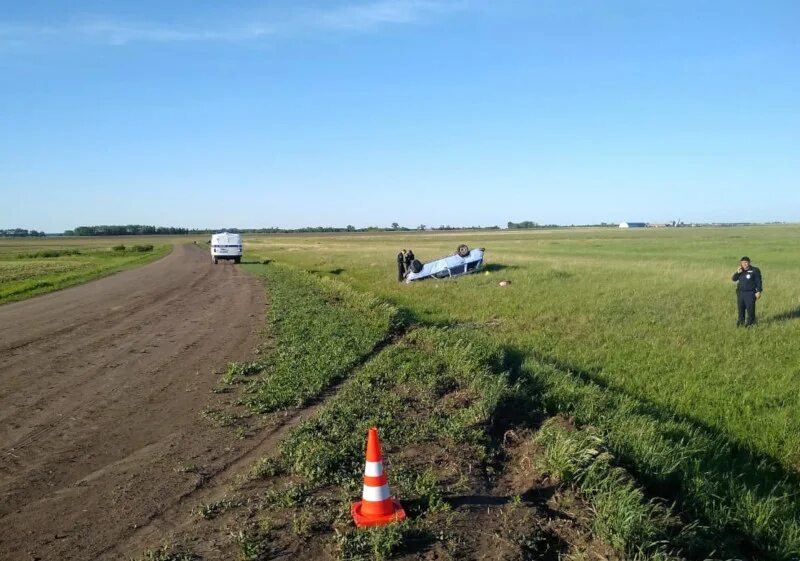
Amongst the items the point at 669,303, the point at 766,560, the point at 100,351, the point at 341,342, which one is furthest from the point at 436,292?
the point at 766,560

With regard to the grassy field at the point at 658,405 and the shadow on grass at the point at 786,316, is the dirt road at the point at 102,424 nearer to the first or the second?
the grassy field at the point at 658,405

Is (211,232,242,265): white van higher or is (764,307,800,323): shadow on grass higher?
(211,232,242,265): white van

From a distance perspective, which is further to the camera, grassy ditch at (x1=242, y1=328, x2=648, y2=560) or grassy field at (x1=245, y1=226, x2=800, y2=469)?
grassy field at (x1=245, y1=226, x2=800, y2=469)

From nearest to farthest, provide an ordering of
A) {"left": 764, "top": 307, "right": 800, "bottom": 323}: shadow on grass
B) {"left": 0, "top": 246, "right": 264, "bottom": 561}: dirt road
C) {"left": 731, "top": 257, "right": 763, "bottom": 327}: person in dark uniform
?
{"left": 0, "top": 246, "right": 264, "bottom": 561}: dirt road < {"left": 731, "top": 257, "right": 763, "bottom": 327}: person in dark uniform < {"left": 764, "top": 307, "right": 800, "bottom": 323}: shadow on grass

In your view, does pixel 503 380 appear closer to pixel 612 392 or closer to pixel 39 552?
pixel 612 392

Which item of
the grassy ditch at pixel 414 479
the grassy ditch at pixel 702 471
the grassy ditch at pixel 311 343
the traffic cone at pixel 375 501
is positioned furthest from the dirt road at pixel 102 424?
the grassy ditch at pixel 702 471

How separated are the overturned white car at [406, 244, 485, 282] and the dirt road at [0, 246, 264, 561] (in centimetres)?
1084

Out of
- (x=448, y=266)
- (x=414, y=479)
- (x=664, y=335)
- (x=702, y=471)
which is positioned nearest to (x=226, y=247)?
(x=448, y=266)

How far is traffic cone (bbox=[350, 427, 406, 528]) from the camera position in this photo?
4.29 metres

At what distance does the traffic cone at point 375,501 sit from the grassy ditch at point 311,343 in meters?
3.28

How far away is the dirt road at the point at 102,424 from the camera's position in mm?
4602

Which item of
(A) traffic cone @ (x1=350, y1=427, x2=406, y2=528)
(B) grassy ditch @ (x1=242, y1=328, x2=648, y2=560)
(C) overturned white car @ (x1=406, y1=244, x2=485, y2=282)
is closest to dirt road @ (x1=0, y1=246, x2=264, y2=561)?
(B) grassy ditch @ (x1=242, y1=328, x2=648, y2=560)

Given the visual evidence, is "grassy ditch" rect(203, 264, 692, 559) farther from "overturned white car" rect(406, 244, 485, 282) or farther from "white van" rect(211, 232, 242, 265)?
"white van" rect(211, 232, 242, 265)

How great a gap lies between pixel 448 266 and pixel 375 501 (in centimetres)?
2206
